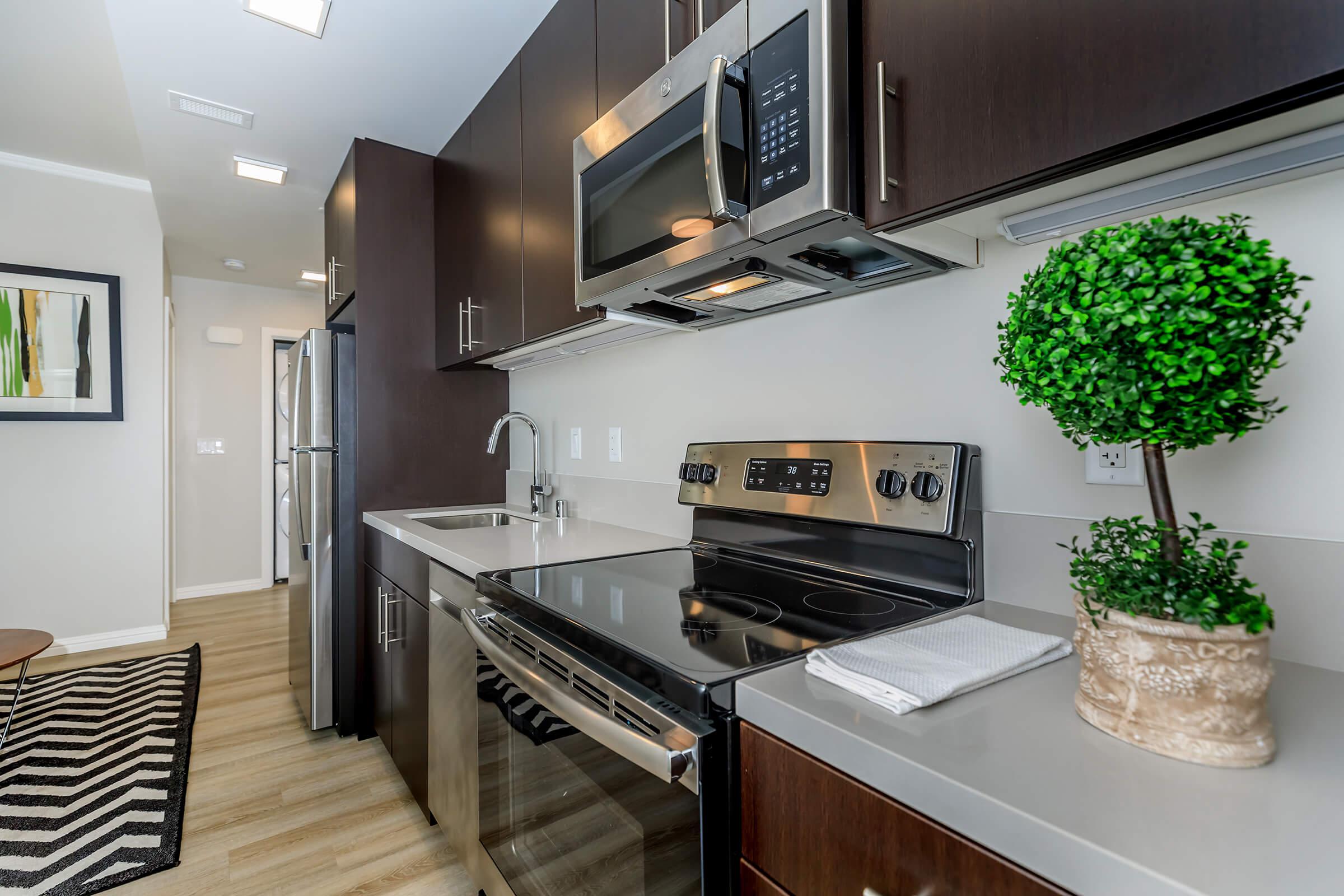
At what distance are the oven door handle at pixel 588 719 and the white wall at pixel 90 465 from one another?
356 cm

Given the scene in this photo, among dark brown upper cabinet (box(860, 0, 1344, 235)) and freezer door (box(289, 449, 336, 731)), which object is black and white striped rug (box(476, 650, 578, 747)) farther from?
freezer door (box(289, 449, 336, 731))

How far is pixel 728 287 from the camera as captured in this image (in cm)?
131

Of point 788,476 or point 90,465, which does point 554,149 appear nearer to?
point 788,476

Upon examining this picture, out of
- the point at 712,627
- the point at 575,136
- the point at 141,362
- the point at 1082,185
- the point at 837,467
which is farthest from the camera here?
the point at 141,362

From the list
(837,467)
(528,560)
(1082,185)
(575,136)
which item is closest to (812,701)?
(837,467)

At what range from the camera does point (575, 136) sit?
1.61 metres

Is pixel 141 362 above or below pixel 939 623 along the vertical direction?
above

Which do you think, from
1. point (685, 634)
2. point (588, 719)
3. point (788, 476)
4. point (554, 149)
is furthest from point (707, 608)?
point (554, 149)

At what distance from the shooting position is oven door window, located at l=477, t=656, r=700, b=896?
797mm

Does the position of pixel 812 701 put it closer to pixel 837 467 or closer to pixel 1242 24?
pixel 837 467

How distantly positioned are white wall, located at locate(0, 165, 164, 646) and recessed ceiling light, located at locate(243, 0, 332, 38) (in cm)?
260

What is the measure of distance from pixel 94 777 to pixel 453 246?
224 centimetres

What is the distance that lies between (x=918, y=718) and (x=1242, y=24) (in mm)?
703

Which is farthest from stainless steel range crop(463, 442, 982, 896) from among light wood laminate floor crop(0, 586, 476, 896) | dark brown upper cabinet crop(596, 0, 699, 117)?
dark brown upper cabinet crop(596, 0, 699, 117)
